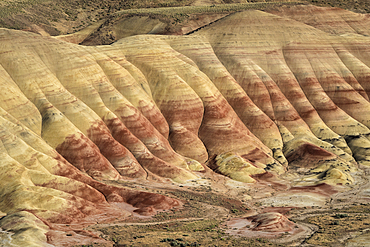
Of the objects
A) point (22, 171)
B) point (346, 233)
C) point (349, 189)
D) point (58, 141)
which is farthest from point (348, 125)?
point (22, 171)

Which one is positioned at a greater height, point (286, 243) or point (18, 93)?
point (18, 93)

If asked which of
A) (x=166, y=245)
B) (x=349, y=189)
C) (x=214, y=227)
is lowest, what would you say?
(x=349, y=189)

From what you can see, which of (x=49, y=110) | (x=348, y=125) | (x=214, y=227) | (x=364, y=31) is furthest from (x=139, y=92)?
(x=364, y=31)

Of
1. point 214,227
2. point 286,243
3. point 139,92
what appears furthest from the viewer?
point 139,92

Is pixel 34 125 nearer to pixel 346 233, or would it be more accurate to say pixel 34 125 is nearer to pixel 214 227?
pixel 214 227

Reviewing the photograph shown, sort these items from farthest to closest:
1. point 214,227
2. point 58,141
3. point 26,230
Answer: point 58,141
point 214,227
point 26,230

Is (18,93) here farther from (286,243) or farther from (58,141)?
(286,243)

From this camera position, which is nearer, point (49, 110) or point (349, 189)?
point (49, 110)
